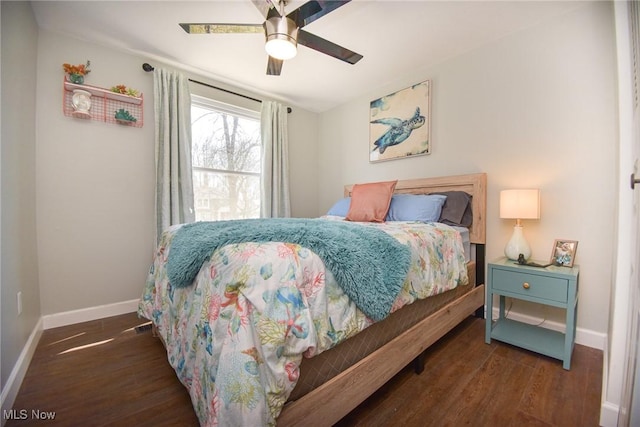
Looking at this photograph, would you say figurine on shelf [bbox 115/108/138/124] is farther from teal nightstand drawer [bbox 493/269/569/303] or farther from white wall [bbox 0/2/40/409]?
teal nightstand drawer [bbox 493/269/569/303]

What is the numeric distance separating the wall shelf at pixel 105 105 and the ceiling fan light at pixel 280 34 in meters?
1.54

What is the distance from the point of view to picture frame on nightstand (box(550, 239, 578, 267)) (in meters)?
1.74

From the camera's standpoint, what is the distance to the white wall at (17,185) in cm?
131

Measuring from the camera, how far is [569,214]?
72.4 inches

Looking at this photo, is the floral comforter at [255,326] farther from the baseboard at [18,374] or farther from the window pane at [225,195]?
the window pane at [225,195]

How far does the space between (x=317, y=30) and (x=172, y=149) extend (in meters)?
1.72

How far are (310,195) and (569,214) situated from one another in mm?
2796

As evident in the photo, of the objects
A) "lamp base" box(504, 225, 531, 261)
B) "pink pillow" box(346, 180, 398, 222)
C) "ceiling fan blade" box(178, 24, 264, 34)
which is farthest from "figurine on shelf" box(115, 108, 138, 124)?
"lamp base" box(504, 225, 531, 261)

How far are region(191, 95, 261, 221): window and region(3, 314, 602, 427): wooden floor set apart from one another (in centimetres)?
155

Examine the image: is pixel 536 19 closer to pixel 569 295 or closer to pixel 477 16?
pixel 477 16

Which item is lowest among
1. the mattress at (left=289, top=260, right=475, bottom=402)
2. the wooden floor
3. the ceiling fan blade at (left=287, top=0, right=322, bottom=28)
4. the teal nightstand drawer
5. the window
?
the wooden floor

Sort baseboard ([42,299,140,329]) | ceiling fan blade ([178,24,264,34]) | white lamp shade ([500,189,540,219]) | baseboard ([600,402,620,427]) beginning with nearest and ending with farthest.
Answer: baseboard ([600,402,620,427]) → ceiling fan blade ([178,24,264,34]) → white lamp shade ([500,189,540,219]) → baseboard ([42,299,140,329])

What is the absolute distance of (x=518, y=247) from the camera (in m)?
1.84

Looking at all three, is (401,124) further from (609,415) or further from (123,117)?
(123,117)
